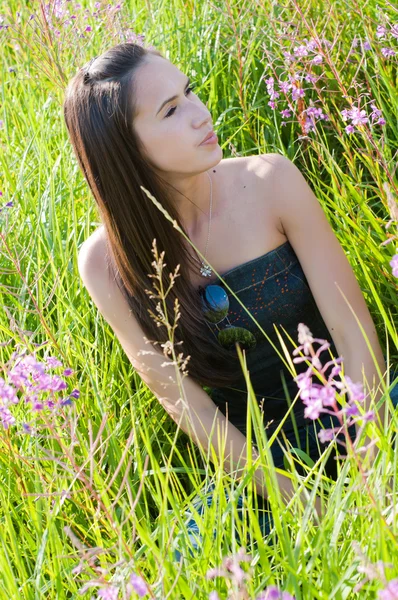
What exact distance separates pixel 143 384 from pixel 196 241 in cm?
48

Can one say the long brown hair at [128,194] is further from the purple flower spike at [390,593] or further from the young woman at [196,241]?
the purple flower spike at [390,593]

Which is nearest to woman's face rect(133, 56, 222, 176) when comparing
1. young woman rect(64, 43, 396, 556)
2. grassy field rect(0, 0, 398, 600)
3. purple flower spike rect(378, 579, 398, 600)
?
young woman rect(64, 43, 396, 556)

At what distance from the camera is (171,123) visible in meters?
2.22

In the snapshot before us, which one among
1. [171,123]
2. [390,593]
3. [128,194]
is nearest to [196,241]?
[128,194]

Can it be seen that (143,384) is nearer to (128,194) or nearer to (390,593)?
(128,194)

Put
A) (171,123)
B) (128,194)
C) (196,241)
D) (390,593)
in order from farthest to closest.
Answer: (196,241) < (128,194) < (171,123) < (390,593)

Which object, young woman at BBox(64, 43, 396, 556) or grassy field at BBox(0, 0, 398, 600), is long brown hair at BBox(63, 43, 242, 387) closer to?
young woman at BBox(64, 43, 396, 556)

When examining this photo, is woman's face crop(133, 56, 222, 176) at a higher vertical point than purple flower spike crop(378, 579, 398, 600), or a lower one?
higher

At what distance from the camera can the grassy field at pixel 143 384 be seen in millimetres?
1312

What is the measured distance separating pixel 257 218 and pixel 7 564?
1.32 m

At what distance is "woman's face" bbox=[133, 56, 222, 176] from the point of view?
86.2 inches

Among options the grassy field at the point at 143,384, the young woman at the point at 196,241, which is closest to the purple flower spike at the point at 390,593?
the grassy field at the point at 143,384

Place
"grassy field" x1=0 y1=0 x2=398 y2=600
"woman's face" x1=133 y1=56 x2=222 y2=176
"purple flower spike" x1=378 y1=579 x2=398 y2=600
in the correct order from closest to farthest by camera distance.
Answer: "purple flower spike" x1=378 y1=579 x2=398 y2=600 → "grassy field" x1=0 y1=0 x2=398 y2=600 → "woman's face" x1=133 y1=56 x2=222 y2=176

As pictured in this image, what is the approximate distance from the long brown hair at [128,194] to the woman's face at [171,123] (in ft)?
0.10
